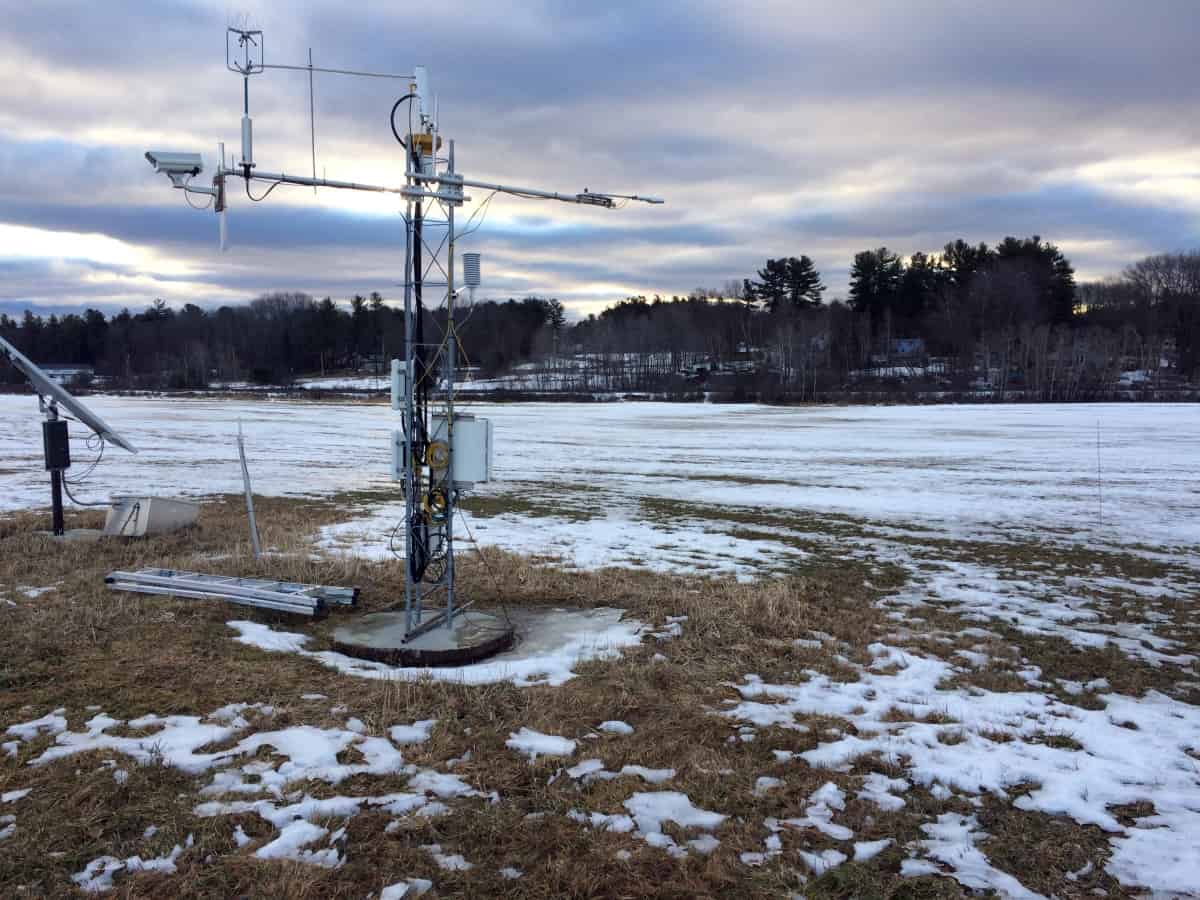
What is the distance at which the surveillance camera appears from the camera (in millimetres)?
6887

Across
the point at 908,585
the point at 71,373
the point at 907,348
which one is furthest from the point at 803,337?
the point at 71,373

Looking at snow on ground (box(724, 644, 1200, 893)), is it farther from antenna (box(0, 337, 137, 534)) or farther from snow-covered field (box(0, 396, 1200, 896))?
antenna (box(0, 337, 137, 534))

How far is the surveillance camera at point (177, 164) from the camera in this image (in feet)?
22.6

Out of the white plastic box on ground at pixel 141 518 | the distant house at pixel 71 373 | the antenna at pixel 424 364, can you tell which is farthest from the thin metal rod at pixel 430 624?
the distant house at pixel 71 373

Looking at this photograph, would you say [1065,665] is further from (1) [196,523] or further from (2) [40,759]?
(1) [196,523]

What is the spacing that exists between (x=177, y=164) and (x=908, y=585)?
939 centimetres

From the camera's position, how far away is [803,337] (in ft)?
333

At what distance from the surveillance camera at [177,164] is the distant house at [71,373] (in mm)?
130073

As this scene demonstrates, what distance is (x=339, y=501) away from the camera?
698 inches

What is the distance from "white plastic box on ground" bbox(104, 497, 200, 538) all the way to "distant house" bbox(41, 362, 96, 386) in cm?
12372

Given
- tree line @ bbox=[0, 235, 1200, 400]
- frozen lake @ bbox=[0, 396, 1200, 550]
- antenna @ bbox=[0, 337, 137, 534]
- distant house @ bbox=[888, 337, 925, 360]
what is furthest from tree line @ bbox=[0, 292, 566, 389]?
antenna @ bbox=[0, 337, 137, 534]

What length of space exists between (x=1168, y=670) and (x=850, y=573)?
13.8 ft

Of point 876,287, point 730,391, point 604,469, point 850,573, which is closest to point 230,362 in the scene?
point 730,391

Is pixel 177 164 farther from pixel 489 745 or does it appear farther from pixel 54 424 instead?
pixel 54 424
